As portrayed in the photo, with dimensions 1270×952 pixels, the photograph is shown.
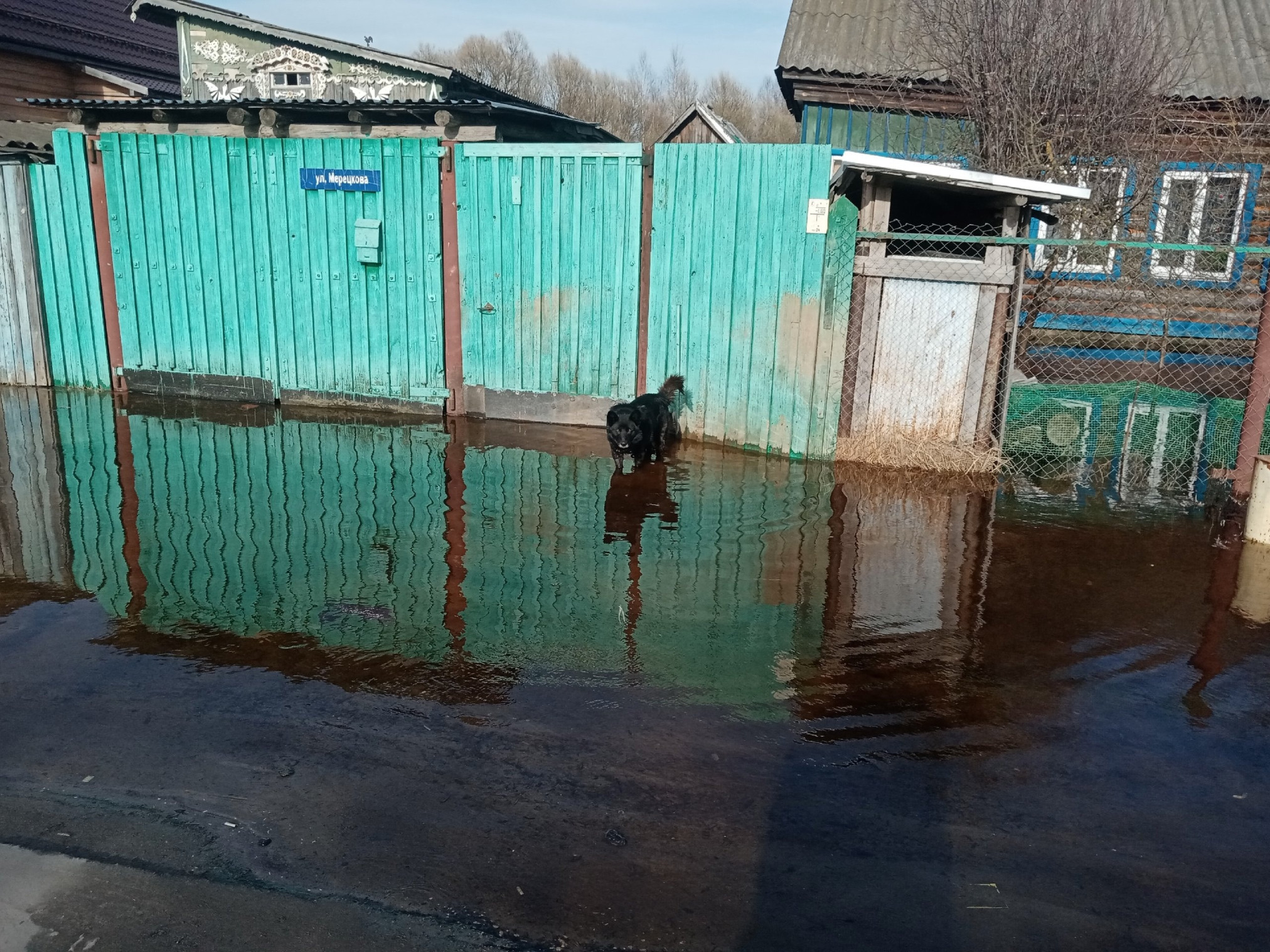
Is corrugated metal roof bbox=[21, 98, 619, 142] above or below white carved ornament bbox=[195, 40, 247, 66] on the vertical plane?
below

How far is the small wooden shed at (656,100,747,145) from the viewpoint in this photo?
1714 cm

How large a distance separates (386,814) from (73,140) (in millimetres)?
9144

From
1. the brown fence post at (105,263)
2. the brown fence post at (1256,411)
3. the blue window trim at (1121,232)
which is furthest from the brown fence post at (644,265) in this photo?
the brown fence post at (105,263)

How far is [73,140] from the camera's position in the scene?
9.72m

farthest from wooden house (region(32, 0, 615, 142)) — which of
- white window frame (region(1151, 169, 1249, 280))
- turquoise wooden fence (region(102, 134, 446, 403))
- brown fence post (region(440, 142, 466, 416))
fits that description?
white window frame (region(1151, 169, 1249, 280))

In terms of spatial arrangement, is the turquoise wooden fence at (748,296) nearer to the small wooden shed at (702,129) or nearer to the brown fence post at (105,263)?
the brown fence post at (105,263)

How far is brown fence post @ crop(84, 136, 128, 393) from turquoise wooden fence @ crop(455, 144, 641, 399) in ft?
12.8

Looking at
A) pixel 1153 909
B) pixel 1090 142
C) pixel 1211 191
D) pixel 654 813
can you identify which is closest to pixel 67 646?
pixel 654 813

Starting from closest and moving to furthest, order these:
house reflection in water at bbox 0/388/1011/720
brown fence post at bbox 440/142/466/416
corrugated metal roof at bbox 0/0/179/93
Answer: house reflection in water at bbox 0/388/1011/720
brown fence post at bbox 440/142/466/416
corrugated metal roof at bbox 0/0/179/93

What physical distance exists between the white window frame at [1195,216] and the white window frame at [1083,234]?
1.49 ft

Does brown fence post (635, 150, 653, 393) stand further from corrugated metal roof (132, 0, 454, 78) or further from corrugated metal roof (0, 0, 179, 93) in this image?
corrugated metal roof (0, 0, 179, 93)

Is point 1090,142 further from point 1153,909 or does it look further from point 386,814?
point 386,814

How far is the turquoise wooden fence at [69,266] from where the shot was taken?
9805 millimetres

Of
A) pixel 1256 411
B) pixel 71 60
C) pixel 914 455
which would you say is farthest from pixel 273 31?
pixel 1256 411
